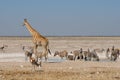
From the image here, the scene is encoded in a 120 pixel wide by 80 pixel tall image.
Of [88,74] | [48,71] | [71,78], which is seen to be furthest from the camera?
[48,71]

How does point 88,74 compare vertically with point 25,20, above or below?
below

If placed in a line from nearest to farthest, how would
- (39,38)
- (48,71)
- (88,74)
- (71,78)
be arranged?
(71,78) → (88,74) → (48,71) → (39,38)

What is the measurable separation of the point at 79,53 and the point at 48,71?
954cm

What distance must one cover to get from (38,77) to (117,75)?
11.5 ft

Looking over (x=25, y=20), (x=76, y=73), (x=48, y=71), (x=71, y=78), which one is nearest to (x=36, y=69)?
(x=48, y=71)

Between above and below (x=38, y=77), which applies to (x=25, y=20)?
above

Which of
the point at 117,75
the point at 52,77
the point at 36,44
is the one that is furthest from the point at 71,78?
the point at 36,44

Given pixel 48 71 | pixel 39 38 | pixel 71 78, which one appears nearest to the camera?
pixel 71 78

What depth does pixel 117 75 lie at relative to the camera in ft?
61.1

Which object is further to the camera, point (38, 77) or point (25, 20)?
point (25, 20)

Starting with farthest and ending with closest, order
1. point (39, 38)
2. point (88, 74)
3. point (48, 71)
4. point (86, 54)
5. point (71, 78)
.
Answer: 1. point (86, 54)
2. point (39, 38)
3. point (48, 71)
4. point (88, 74)
5. point (71, 78)

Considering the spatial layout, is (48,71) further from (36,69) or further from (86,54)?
(86,54)

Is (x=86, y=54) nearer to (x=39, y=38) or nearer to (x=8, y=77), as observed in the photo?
(x=39, y=38)

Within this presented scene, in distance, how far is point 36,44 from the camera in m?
26.2
